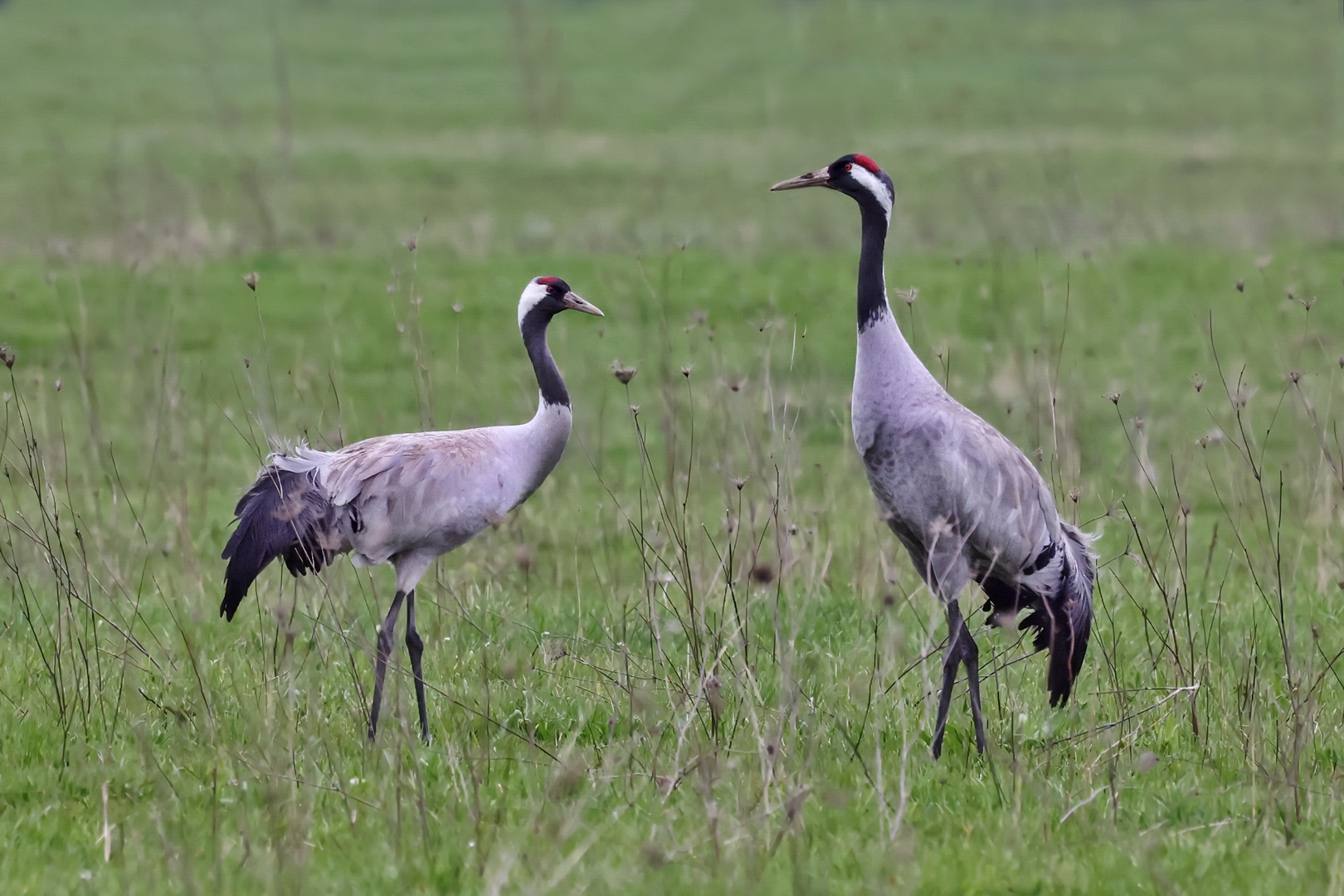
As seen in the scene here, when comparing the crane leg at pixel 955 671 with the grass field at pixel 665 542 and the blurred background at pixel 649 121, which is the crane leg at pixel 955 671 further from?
the blurred background at pixel 649 121

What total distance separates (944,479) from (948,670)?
67 centimetres

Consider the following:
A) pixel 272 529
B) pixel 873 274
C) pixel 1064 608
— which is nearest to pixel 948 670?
pixel 1064 608

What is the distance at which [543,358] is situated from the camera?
19.5 feet

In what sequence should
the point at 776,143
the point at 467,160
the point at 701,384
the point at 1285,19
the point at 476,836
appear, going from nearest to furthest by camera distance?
the point at 476,836 < the point at 701,384 < the point at 467,160 < the point at 776,143 < the point at 1285,19

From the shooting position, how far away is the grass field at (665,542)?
4.26 meters

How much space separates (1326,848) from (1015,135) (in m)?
38.4

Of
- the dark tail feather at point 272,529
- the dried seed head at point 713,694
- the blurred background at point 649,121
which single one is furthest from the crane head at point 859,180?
the blurred background at point 649,121

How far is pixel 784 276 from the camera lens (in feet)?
50.8

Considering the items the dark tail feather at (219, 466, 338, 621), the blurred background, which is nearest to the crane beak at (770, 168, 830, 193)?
the dark tail feather at (219, 466, 338, 621)

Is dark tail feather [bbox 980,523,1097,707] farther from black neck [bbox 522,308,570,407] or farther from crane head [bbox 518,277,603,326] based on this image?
crane head [bbox 518,277,603,326]

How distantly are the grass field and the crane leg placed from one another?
86mm

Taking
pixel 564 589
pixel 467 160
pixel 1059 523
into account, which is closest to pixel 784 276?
pixel 564 589

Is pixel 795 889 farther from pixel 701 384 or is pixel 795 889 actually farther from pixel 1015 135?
pixel 1015 135

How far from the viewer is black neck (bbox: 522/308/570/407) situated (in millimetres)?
5887
